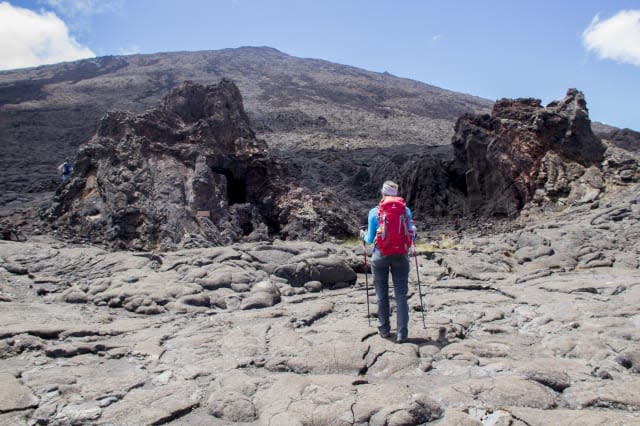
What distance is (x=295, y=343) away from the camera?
6082 millimetres

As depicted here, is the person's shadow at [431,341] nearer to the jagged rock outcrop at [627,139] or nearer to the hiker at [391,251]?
the hiker at [391,251]

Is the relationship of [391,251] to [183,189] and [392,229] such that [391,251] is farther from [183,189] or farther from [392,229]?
[183,189]

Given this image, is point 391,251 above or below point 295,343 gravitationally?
above

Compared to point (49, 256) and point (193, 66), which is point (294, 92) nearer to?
point (193, 66)

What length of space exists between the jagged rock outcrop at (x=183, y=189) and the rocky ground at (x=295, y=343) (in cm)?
320

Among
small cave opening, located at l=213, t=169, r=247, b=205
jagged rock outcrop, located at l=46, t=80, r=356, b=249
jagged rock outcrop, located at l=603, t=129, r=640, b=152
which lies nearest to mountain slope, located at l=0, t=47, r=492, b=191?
jagged rock outcrop, located at l=46, t=80, r=356, b=249

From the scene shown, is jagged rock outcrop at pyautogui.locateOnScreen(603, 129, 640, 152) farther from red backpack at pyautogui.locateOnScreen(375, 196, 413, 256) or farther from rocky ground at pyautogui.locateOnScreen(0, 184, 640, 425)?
red backpack at pyautogui.locateOnScreen(375, 196, 413, 256)

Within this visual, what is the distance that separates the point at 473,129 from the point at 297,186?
11.2m

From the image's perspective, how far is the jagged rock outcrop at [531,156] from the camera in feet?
68.7

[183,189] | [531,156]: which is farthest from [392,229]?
[531,156]

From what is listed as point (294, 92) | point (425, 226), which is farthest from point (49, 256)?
point (294, 92)

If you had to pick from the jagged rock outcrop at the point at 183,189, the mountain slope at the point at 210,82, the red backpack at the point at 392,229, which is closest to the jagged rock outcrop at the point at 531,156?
the jagged rock outcrop at the point at 183,189

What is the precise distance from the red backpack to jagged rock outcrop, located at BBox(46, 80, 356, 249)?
8.01 m

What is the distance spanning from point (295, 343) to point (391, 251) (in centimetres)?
162
